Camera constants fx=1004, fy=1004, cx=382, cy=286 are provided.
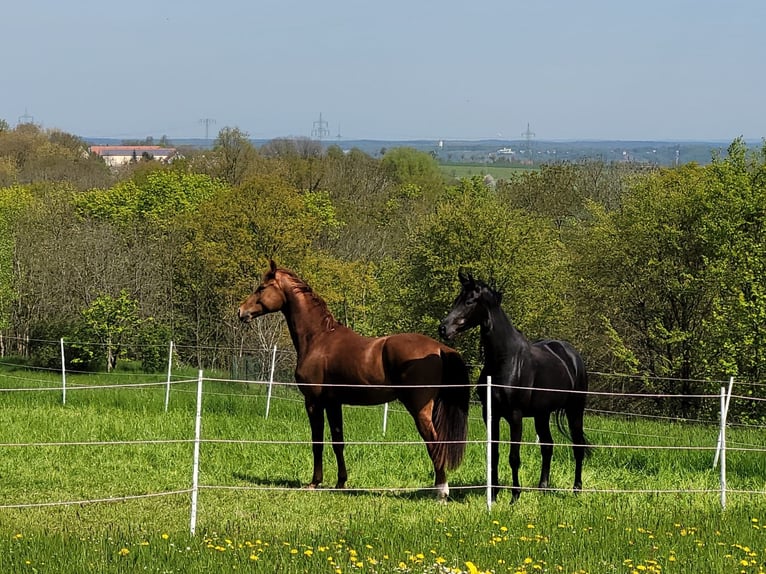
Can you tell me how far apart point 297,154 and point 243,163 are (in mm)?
8399

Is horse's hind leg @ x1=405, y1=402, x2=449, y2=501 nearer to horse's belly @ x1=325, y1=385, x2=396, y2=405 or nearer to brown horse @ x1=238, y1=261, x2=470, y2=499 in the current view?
brown horse @ x1=238, y1=261, x2=470, y2=499

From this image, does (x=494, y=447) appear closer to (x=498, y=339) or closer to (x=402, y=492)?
(x=498, y=339)

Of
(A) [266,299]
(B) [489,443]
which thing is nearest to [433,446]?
(B) [489,443]

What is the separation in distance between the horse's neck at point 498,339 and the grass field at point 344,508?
1.37 m

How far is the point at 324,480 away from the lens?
11352mm

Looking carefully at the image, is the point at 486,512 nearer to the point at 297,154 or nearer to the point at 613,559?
the point at 613,559

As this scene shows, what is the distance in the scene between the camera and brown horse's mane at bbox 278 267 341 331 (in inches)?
438

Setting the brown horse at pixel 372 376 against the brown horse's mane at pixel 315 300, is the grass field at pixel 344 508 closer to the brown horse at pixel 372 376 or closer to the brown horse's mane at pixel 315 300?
the brown horse at pixel 372 376

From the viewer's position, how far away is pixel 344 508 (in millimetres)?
9602

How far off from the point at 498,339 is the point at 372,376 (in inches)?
56.1

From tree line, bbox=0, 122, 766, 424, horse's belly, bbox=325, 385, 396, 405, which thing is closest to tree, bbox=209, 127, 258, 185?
tree line, bbox=0, 122, 766, 424

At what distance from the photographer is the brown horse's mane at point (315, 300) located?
1113 centimetres

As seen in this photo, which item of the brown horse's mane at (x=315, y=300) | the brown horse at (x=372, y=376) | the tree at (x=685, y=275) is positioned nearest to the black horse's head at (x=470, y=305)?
the brown horse at (x=372, y=376)

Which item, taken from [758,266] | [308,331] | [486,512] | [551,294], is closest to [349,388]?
[308,331]
